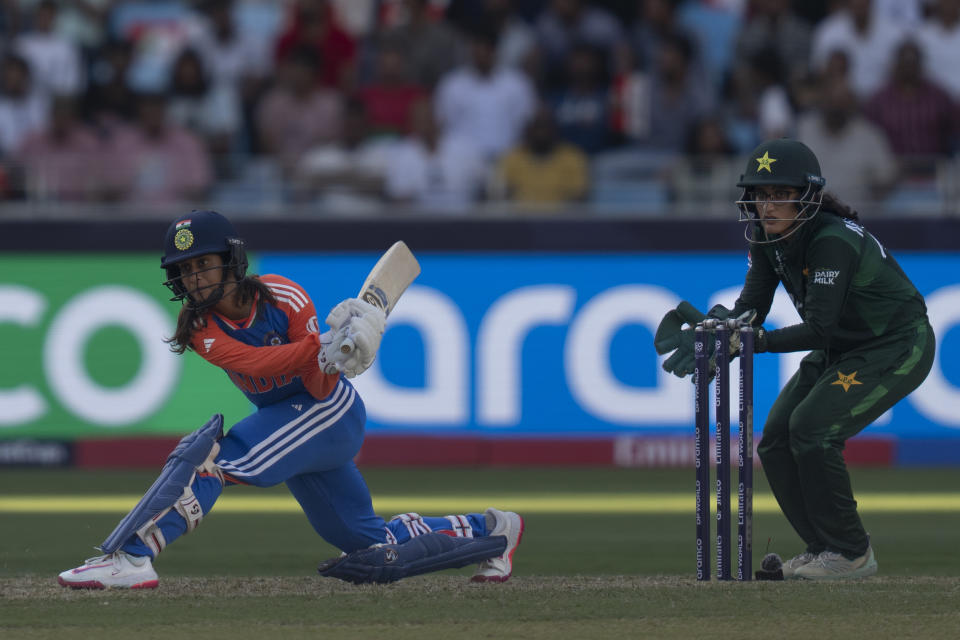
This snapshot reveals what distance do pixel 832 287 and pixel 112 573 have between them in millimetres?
2963

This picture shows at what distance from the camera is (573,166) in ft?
35.9

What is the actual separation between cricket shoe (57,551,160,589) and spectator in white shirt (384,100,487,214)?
5.54 metres

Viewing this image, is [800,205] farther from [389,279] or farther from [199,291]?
[199,291]

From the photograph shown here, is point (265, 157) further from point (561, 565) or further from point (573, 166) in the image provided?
point (561, 565)

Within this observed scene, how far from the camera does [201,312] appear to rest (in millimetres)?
5613

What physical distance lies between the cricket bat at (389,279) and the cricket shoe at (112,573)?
132 cm

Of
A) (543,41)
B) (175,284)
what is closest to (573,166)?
(543,41)

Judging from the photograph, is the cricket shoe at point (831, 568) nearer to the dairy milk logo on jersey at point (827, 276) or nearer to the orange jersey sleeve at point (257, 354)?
the dairy milk logo on jersey at point (827, 276)

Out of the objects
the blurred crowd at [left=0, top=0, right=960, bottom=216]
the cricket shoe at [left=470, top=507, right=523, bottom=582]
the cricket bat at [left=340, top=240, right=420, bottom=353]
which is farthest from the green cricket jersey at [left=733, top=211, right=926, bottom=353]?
the blurred crowd at [left=0, top=0, right=960, bottom=216]

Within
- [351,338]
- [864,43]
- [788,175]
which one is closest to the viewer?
[351,338]

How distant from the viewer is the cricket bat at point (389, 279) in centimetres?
581

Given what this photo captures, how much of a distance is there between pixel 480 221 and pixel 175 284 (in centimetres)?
506

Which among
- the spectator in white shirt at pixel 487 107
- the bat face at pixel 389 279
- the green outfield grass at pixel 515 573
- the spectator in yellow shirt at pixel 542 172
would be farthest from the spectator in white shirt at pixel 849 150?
the bat face at pixel 389 279

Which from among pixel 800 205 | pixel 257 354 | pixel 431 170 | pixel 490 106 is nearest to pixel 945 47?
pixel 490 106
